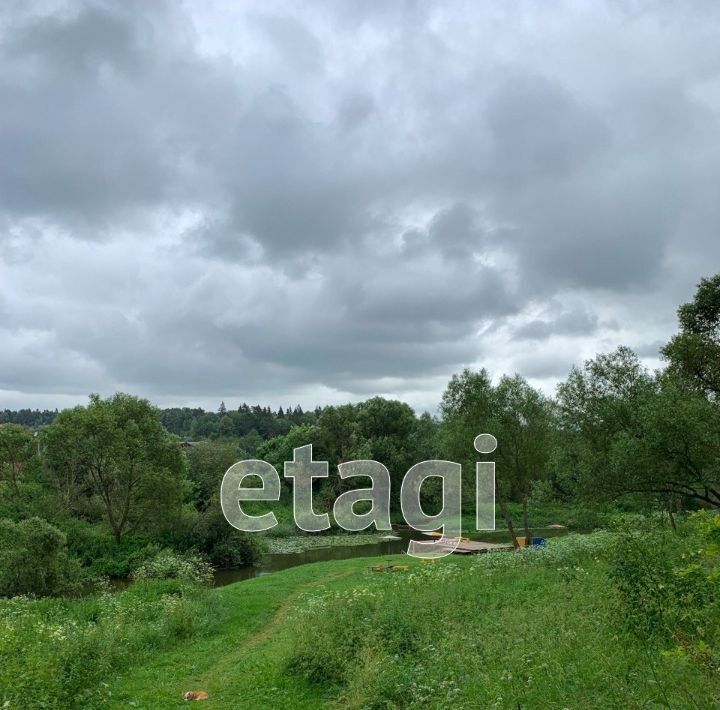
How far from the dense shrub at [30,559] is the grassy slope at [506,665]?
749 cm

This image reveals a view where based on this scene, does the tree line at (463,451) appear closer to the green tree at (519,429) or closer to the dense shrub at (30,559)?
the green tree at (519,429)

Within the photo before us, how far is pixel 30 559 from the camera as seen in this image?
65.9 ft

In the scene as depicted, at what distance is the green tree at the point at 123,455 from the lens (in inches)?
1387

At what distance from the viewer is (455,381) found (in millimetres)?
28000

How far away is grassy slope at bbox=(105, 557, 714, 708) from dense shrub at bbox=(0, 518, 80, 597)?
749cm

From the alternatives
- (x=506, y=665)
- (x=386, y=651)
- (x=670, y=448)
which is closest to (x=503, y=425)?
(x=670, y=448)

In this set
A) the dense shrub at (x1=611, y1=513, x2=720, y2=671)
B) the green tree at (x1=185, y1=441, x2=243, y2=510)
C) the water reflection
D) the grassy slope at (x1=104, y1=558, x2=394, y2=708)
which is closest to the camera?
Answer: the dense shrub at (x1=611, y1=513, x2=720, y2=671)

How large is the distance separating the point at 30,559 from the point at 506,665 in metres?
17.9

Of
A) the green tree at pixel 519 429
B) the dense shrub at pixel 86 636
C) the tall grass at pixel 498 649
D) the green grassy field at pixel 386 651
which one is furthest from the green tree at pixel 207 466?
the tall grass at pixel 498 649

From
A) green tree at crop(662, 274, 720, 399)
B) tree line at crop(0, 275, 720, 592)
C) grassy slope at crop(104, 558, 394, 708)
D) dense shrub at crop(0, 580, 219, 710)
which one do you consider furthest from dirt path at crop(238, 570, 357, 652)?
green tree at crop(662, 274, 720, 399)

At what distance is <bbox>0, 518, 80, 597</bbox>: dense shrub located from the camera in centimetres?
1980

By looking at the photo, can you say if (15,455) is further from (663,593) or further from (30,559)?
(663,593)

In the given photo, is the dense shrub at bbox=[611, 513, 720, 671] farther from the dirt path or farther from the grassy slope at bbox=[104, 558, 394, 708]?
the dirt path

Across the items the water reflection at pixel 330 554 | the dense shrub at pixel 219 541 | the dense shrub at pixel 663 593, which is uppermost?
the dense shrub at pixel 663 593
